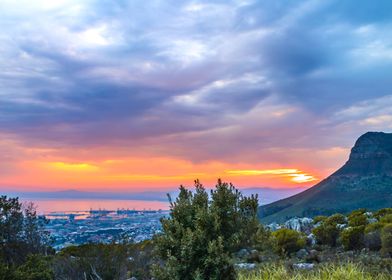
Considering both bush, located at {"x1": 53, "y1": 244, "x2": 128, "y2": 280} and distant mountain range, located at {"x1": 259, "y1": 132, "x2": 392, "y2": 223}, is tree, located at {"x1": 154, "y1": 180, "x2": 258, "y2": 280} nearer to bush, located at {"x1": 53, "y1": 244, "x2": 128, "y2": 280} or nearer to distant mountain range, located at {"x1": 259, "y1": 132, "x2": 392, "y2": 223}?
bush, located at {"x1": 53, "y1": 244, "x2": 128, "y2": 280}

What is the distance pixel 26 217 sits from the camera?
1322 cm

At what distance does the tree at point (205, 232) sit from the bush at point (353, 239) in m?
10.4

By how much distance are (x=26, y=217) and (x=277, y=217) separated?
140 feet

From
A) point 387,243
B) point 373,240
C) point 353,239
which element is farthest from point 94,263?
point 373,240

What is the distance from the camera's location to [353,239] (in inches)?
786

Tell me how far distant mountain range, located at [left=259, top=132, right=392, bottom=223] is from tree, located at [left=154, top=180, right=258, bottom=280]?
38839 mm

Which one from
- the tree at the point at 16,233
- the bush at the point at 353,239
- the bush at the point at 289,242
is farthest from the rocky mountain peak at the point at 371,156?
the tree at the point at 16,233

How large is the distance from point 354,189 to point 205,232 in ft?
158

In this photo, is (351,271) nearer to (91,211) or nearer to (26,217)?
(26,217)

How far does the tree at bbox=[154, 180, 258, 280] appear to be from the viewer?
1022 centimetres

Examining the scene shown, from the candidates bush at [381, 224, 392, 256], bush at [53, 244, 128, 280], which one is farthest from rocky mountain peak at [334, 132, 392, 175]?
bush at [53, 244, 128, 280]

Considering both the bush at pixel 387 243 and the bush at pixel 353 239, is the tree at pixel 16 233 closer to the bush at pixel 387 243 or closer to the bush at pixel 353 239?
the bush at pixel 387 243

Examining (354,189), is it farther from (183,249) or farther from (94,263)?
(183,249)

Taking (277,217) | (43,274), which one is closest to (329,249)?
(43,274)
